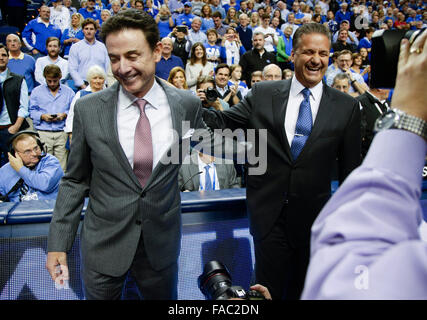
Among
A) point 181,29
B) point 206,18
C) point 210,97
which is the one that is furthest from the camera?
point 206,18

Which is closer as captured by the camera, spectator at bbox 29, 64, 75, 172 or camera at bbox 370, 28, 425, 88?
camera at bbox 370, 28, 425, 88

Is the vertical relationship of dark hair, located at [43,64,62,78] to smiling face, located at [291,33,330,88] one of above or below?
below

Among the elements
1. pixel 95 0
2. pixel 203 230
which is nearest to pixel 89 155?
pixel 203 230

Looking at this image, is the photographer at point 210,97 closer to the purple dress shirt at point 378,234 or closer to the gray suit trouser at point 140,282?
the gray suit trouser at point 140,282

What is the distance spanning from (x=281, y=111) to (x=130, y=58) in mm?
763

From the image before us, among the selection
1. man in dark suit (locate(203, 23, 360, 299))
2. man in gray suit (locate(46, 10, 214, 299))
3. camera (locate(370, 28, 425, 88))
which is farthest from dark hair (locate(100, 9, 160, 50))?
camera (locate(370, 28, 425, 88))

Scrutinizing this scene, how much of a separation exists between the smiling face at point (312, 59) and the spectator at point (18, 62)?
4.76 meters

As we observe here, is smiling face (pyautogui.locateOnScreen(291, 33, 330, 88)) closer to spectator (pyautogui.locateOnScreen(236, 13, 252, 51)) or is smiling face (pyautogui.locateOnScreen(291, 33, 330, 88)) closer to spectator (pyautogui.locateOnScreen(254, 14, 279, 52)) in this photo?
spectator (pyautogui.locateOnScreen(254, 14, 279, 52))

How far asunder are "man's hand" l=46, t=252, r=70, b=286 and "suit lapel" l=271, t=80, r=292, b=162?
107 cm

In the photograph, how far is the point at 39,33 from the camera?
669cm

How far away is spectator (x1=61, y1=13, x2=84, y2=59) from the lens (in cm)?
655

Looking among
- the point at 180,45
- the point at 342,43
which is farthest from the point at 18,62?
the point at 342,43

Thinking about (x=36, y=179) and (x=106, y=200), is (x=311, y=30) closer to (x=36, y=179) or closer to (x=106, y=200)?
(x=106, y=200)

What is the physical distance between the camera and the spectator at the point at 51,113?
4.65 metres
